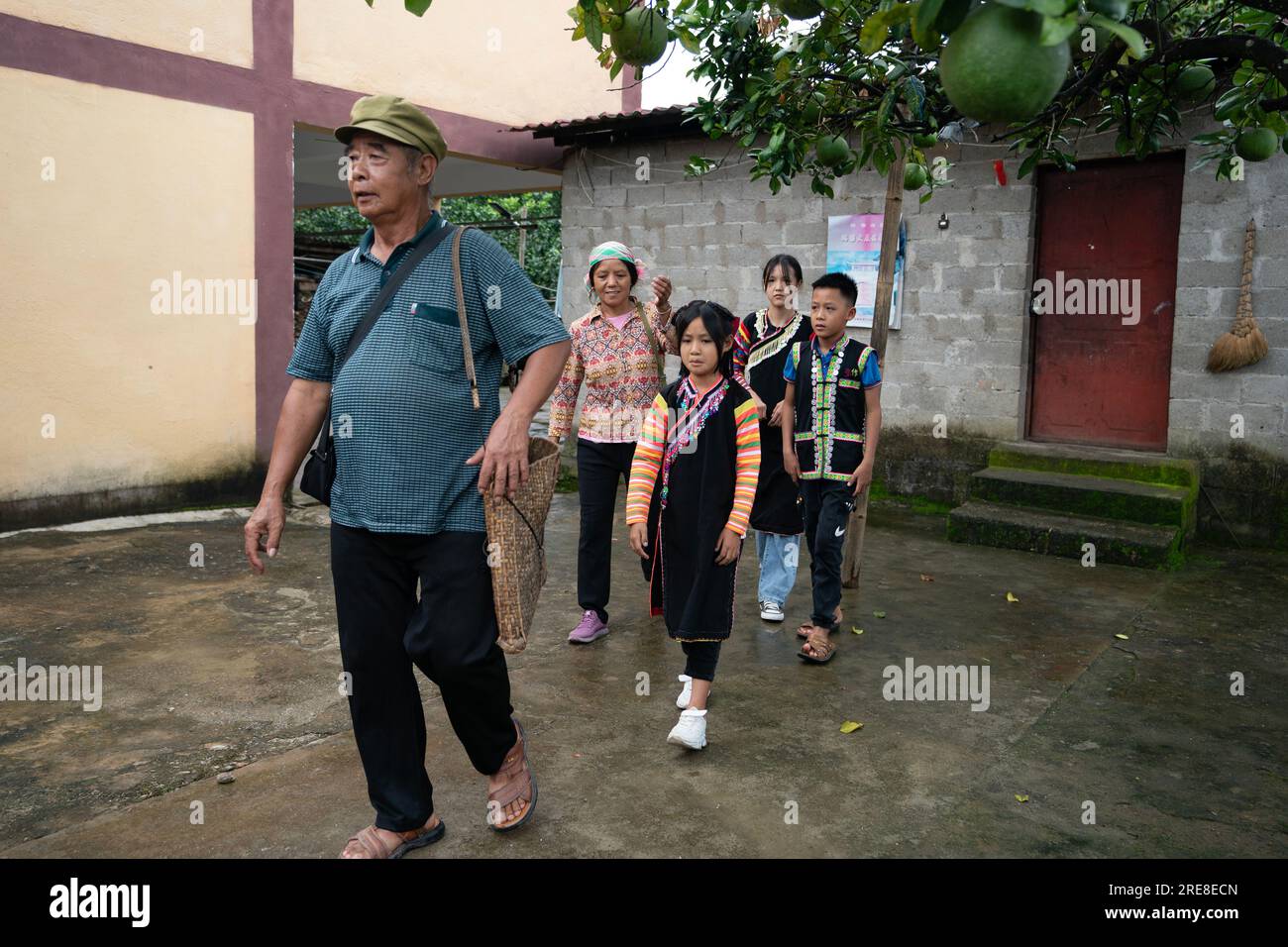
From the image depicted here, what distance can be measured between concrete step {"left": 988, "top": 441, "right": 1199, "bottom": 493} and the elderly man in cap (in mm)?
5640

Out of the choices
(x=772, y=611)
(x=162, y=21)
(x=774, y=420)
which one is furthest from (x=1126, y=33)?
(x=162, y=21)

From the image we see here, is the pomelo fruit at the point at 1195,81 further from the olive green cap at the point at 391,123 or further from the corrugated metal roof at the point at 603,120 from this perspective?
the corrugated metal roof at the point at 603,120

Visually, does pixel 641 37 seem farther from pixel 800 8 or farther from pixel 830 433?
pixel 830 433

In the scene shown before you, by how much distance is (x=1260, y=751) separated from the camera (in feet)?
12.1

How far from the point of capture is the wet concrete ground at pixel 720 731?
302cm

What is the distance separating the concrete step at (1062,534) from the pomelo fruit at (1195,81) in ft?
13.0

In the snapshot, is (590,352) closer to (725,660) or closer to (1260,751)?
(725,660)

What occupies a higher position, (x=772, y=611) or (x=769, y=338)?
(x=769, y=338)

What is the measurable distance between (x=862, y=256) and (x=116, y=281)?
543cm

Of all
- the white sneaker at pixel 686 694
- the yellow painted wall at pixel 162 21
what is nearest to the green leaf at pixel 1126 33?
the white sneaker at pixel 686 694

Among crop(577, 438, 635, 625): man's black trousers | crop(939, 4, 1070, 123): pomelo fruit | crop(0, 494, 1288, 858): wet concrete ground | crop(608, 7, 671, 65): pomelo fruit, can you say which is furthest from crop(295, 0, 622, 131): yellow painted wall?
crop(939, 4, 1070, 123): pomelo fruit

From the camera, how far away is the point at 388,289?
273 cm

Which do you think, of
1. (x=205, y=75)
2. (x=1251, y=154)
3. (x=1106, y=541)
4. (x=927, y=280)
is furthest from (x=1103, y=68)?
(x=205, y=75)
